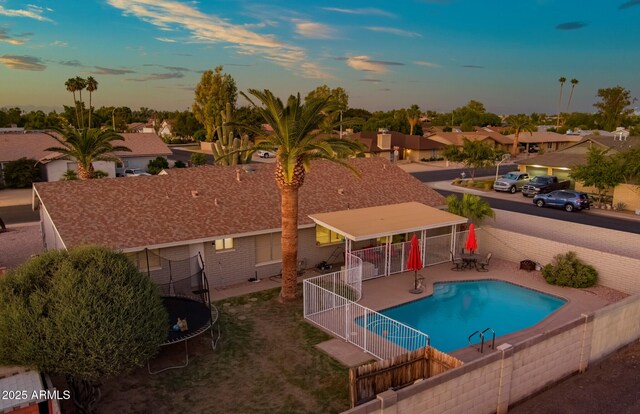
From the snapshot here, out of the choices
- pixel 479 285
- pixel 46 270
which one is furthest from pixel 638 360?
pixel 46 270

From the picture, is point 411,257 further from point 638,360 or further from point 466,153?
point 466,153

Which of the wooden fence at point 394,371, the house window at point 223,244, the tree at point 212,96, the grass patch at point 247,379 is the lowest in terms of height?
the grass patch at point 247,379

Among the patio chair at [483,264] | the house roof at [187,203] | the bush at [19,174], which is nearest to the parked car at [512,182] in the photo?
the house roof at [187,203]

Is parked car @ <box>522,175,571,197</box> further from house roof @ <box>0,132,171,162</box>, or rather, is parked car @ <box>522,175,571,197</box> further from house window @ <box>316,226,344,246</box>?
house roof @ <box>0,132,171,162</box>

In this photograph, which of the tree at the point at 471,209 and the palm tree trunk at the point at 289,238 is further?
the tree at the point at 471,209

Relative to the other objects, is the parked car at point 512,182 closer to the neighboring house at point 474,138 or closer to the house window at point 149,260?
the neighboring house at point 474,138

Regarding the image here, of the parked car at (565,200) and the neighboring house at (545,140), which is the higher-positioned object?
the neighboring house at (545,140)
